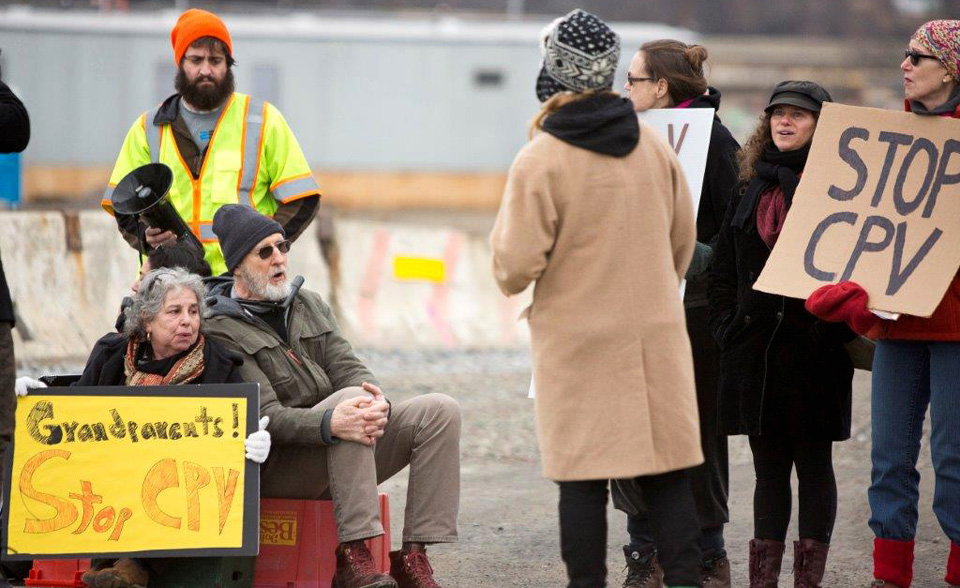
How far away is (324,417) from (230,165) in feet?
4.52

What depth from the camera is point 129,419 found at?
505 cm

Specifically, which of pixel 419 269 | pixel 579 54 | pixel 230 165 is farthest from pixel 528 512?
pixel 419 269

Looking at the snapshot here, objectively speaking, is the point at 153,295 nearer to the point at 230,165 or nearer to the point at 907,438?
the point at 230,165

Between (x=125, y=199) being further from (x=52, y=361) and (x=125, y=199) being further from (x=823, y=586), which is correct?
(x=52, y=361)

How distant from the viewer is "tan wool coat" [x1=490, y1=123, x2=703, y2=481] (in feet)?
13.7

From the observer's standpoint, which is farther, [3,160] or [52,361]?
[3,160]

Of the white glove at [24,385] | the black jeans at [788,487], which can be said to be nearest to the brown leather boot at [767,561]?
the black jeans at [788,487]

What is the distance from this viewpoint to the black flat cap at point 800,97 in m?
5.02

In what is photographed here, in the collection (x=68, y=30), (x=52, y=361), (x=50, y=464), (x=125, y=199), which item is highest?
(x=68, y=30)

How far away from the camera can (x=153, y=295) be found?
5.15 meters

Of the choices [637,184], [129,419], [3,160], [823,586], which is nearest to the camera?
[637,184]

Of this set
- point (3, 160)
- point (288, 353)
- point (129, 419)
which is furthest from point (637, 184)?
point (3, 160)

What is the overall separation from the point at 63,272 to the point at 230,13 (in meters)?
11.6

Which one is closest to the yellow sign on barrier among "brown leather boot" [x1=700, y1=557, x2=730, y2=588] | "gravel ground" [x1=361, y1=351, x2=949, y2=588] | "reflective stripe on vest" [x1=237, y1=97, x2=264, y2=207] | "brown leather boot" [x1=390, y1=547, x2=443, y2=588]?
"gravel ground" [x1=361, y1=351, x2=949, y2=588]
